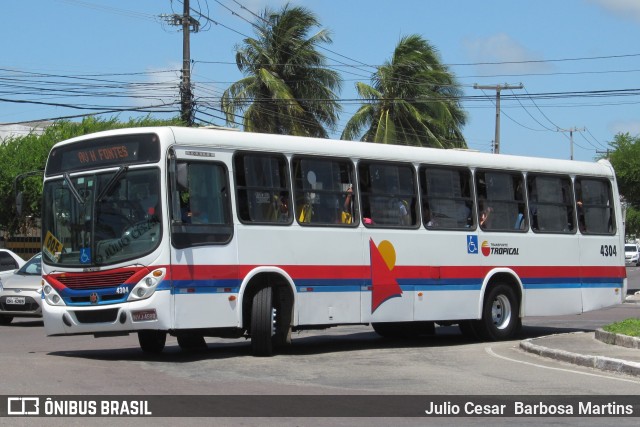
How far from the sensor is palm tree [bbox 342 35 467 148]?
4131 centimetres

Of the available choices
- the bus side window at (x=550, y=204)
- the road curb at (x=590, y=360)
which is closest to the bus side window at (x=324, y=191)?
the road curb at (x=590, y=360)

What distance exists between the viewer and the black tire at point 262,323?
14.5 meters

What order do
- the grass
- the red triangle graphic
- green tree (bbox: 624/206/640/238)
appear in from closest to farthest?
1. the red triangle graphic
2. the grass
3. green tree (bbox: 624/206/640/238)

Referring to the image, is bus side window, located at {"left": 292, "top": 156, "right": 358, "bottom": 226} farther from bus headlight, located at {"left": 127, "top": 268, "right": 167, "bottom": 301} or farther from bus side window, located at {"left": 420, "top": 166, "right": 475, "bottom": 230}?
bus headlight, located at {"left": 127, "top": 268, "right": 167, "bottom": 301}

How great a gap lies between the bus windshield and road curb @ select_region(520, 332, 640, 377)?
573 centimetres

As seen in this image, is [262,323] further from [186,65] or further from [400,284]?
[186,65]

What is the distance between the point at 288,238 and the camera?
593 inches

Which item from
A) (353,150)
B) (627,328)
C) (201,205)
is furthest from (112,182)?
(627,328)

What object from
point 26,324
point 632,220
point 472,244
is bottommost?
point 26,324

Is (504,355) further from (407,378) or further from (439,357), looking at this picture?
(407,378)

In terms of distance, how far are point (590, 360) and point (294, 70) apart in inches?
1098

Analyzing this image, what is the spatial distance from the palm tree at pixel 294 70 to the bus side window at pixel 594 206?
20.1 m

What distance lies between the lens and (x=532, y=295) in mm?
18781

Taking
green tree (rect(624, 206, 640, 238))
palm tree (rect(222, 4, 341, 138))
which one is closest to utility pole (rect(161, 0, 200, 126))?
palm tree (rect(222, 4, 341, 138))
